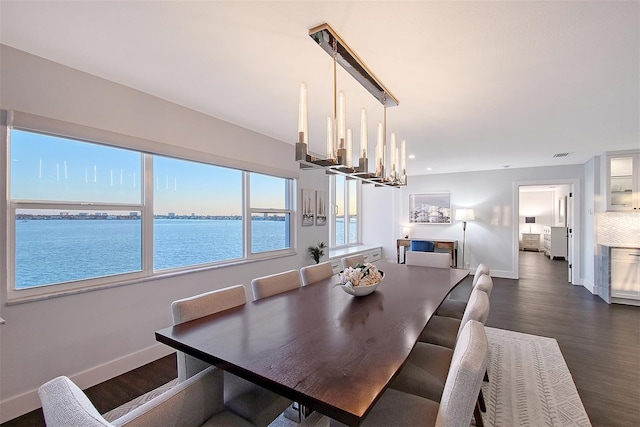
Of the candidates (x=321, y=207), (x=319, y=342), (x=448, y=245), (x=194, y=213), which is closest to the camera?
(x=319, y=342)

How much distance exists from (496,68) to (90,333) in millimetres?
3660

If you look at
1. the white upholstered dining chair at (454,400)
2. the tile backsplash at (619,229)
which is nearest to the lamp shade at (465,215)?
the tile backsplash at (619,229)

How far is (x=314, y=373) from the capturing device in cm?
107

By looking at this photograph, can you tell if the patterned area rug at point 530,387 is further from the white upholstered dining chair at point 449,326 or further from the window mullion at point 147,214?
the window mullion at point 147,214

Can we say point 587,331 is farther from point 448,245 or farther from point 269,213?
point 269,213

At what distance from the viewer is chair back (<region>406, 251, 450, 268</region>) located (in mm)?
3459

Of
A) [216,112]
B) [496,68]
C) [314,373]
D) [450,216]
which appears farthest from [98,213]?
[450,216]

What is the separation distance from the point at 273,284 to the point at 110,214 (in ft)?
5.11

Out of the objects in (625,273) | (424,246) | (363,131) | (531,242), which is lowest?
(531,242)

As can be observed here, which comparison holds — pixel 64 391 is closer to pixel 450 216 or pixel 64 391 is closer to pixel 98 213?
pixel 98 213

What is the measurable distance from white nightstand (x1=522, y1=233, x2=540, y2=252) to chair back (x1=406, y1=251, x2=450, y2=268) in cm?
905

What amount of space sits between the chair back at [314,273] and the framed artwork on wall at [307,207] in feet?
5.44

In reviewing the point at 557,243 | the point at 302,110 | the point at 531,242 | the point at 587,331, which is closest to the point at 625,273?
the point at 587,331

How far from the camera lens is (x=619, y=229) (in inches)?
176
